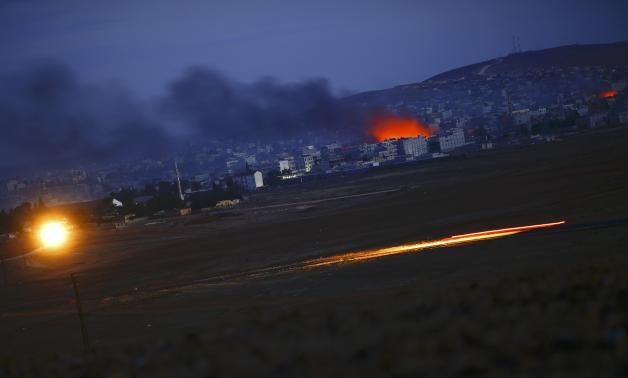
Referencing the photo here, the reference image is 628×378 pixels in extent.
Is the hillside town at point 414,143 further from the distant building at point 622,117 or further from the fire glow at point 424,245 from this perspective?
the fire glow at point 424,245

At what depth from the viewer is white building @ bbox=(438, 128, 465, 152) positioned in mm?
93912

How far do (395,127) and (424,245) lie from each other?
113965 mm

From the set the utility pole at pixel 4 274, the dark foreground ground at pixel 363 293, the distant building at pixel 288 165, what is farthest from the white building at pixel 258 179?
the utility pole at pixel 4 274

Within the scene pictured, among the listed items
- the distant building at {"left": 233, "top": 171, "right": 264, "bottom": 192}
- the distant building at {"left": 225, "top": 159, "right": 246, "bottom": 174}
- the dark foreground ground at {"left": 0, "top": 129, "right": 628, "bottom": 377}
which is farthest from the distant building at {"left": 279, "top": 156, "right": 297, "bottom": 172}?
the dark foreground ground at {"left": 0, "top": 129, "right": 628, "bottom": 377}

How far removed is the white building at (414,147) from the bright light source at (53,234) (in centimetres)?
4363

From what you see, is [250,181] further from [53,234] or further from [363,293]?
[363,293]

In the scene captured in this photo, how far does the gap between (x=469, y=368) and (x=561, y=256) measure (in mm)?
10379

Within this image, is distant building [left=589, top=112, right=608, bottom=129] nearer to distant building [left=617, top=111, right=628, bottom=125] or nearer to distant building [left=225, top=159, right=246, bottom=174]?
distant building [left=617, top=111, right=628, bottom=125]

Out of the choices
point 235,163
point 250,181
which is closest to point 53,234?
point 250,181

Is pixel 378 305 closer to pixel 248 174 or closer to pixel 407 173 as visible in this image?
pixel 407 173

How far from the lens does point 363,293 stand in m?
16.5

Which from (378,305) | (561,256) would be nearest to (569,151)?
(561,256)

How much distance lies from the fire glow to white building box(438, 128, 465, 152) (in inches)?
2720

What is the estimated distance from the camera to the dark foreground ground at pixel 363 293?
8.17m
